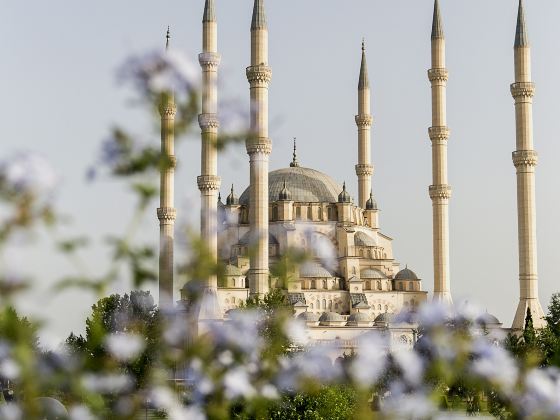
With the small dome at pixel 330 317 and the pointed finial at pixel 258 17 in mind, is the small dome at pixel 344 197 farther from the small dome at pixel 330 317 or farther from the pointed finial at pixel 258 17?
the pointed finial at pixel 258 17

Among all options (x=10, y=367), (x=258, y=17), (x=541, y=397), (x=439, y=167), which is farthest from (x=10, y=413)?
(x=439, y=167)

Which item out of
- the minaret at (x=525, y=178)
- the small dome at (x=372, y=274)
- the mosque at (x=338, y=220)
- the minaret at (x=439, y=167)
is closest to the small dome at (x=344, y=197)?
the mosque at (x=338, y=220)

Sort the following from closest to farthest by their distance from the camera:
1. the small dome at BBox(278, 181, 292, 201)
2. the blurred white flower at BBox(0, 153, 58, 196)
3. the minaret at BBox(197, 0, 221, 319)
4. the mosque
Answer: the blurred white flower at BBox(0, 153, 58, 196), the minaret at BBox(197, 0, 221, 319), the mosque, the small dome at BBox(278, 181, 292, 201)

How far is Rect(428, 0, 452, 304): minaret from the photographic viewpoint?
1788 inches

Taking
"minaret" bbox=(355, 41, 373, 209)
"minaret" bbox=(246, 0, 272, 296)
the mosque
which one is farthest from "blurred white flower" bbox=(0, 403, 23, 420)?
"minaret" bbox=(355, 41, 373, 209)

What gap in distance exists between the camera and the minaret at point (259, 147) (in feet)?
130

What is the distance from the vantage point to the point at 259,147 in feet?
134

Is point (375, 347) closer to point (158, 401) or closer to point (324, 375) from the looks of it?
point (324, 375)

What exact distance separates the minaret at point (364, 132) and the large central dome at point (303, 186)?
2.06 meters

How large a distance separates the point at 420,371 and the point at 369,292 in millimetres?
52316

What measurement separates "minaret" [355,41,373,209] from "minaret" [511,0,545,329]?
44.7ft

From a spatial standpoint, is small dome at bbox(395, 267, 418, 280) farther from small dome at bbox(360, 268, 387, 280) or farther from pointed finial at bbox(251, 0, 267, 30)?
pointed finial at bbox(251, 0, 267, 30)

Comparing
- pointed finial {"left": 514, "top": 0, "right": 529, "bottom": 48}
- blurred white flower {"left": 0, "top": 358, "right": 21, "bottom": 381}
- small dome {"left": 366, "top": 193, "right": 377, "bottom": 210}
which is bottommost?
blurred white flower {"left": 0, "top": 358, "right": 21, "bottom": 381}

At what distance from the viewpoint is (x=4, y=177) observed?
13.9ft
